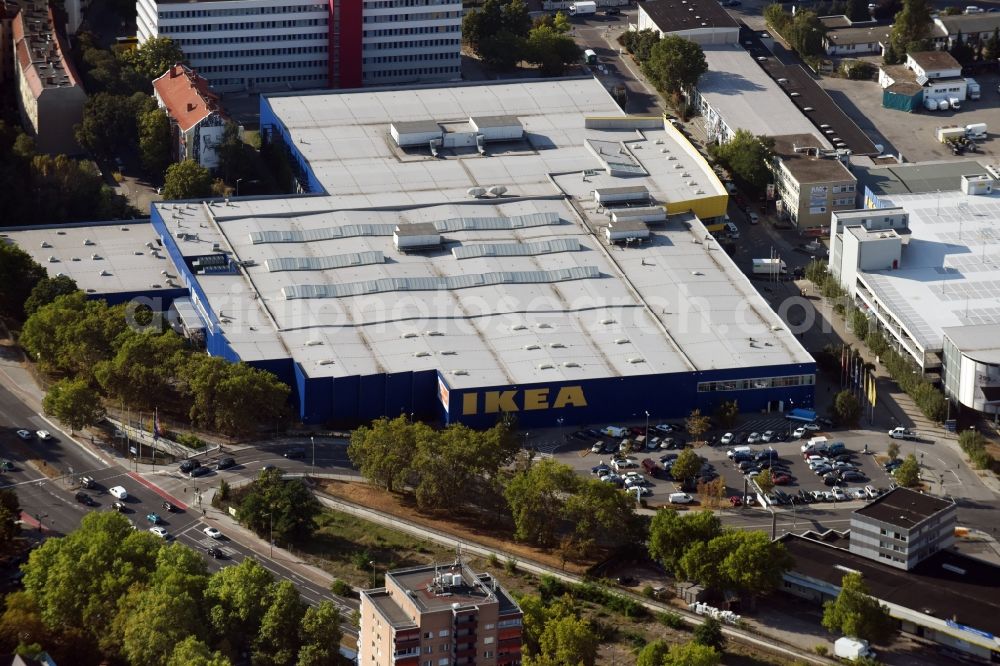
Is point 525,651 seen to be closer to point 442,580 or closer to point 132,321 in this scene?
point 442,580

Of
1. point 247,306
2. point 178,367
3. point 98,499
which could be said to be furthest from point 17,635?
point 247,306

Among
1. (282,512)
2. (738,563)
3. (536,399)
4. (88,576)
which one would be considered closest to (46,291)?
(282,512)

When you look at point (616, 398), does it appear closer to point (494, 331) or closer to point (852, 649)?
point (494, 331)

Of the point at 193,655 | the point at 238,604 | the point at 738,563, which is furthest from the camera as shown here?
the point at 738,563

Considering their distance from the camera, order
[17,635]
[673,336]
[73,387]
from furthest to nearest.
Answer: [673,336], [73,387], [17,635]

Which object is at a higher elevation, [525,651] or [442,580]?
[442,580]
